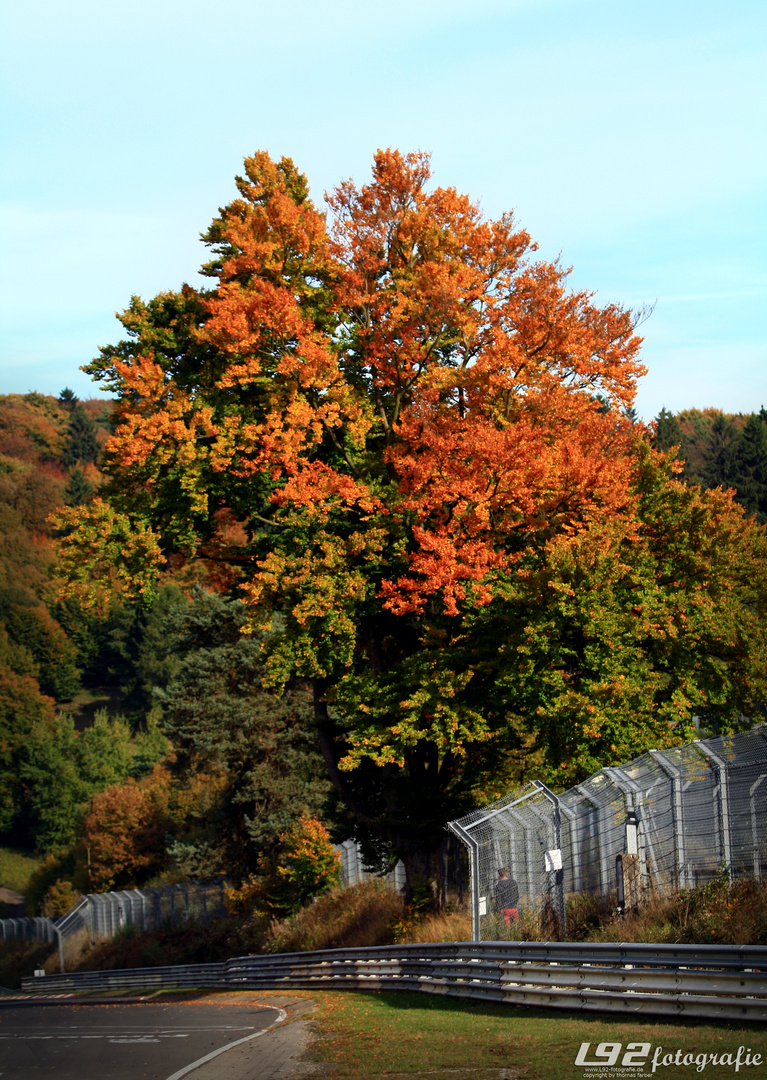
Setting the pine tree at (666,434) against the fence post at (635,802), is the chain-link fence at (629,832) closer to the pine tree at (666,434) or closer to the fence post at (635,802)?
the fence post at (635,802)

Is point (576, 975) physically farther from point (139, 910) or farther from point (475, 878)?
point (139, 910)

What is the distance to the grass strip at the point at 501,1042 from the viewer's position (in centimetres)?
963

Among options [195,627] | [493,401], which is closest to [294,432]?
[493,401]

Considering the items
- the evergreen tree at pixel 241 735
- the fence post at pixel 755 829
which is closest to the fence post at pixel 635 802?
the fence post at pixel 755 829

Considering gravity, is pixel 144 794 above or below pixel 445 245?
below

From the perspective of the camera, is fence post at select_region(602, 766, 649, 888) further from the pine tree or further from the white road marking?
the pine tree

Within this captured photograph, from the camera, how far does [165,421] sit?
2450 centimetres

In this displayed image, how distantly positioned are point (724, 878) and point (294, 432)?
1470cm

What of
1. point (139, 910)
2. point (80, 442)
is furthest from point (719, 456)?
point (80, 442)

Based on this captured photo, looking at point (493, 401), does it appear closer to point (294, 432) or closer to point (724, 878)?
point (294, 432)

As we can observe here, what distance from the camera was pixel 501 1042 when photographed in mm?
11844

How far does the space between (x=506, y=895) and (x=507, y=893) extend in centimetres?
5

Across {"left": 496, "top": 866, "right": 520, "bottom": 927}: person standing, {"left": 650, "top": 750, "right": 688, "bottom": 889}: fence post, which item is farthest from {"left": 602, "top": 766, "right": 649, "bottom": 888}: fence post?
{"left": 496, "top": 866, "right": 520, "bottom": 927}: person standing

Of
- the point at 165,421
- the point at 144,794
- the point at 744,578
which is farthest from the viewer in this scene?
the point at 144,794
